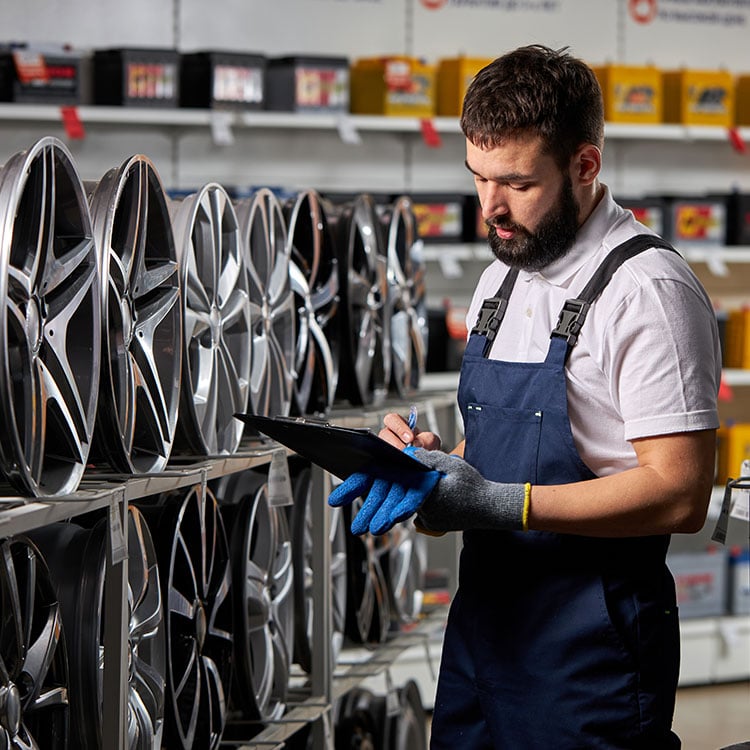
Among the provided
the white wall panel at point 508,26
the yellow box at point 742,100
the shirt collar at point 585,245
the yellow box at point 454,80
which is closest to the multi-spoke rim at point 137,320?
the shirt collar at point 585,245

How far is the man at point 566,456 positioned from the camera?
6.43 ft

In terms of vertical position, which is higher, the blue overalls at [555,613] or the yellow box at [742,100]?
the yellow box at [742,100]

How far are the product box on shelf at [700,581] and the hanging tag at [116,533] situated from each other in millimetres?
4050

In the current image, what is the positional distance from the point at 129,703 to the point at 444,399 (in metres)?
1.70

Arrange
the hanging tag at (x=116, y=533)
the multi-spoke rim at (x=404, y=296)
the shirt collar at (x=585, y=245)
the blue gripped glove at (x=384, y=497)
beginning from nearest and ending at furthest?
the blue gripped glove at (x=384, y=497), the hanging tag at (x=116, y=533), the shirt collar at (x=585, y=245), the multi-spoke rim at (x=404, y=296)

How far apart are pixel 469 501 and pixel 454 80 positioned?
3.73m

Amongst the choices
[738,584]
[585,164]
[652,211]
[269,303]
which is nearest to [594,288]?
[585,164]

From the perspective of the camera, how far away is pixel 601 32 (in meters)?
6.09

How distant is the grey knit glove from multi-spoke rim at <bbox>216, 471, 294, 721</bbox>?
31.5 inches

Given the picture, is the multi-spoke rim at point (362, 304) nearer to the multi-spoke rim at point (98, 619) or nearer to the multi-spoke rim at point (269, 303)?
the multi-spoke rim at point (269, 303)

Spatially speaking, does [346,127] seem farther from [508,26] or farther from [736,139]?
[736,139]

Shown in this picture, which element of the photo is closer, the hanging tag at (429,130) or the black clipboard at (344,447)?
the black clipboard at (344,447)

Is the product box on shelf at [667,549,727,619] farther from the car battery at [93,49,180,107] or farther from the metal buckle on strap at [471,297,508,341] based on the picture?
the metal buckle on strap at [471,297,508,341]

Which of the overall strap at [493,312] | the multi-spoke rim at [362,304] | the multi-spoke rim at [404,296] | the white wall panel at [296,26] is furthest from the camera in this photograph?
the white wall panel at [296,26]
